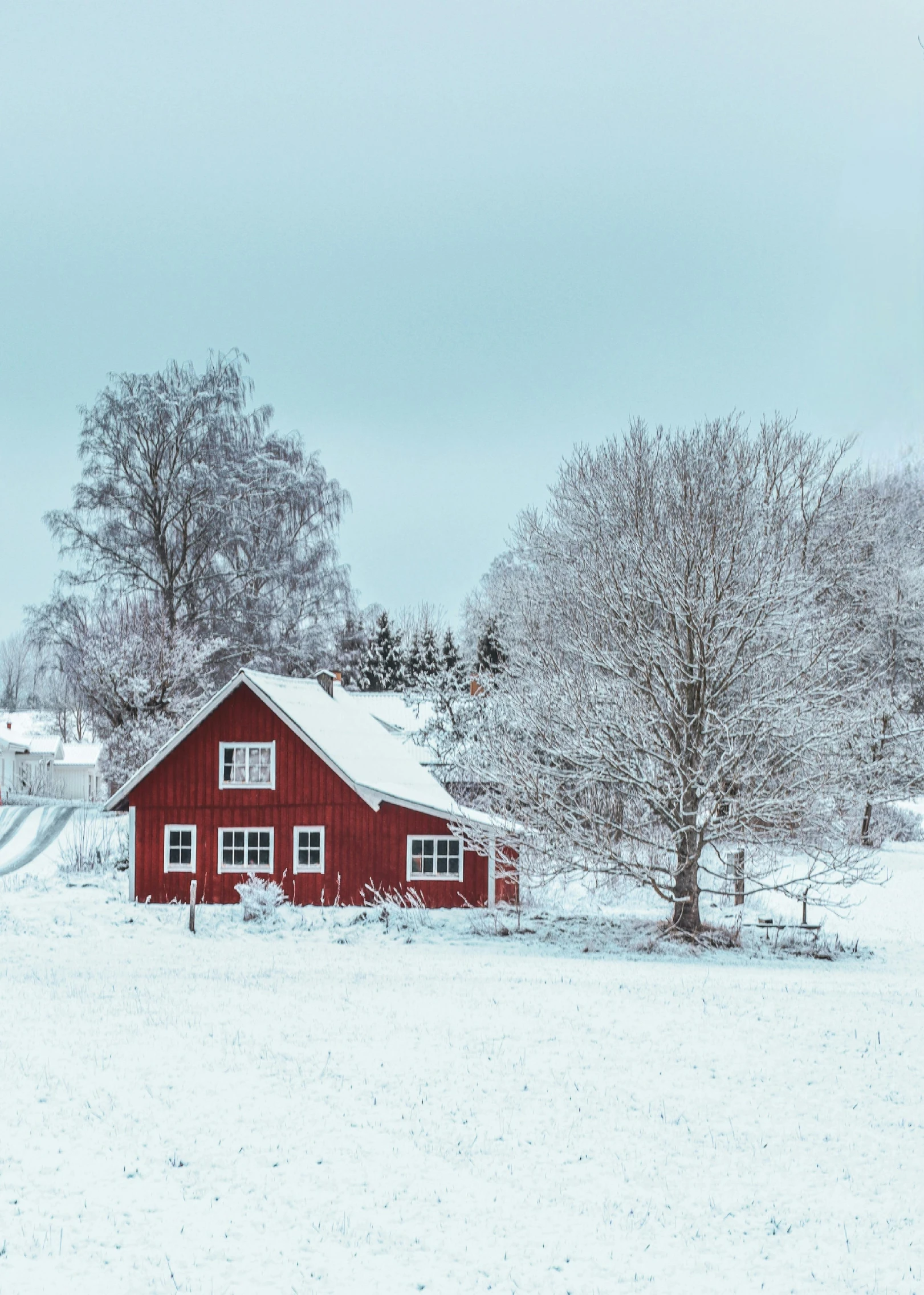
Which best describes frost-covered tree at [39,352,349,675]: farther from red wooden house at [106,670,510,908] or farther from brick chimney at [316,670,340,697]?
red wooden house at [106,670,510,908]

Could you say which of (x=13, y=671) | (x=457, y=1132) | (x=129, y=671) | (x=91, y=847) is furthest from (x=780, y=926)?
(x=13, y=671)

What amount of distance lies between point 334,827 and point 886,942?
1260cm

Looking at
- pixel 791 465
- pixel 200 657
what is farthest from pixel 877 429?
pixel 200 657

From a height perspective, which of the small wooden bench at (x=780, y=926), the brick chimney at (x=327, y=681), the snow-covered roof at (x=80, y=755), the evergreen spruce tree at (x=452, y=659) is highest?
the evergreen spruce tree at (x=452, y=659)

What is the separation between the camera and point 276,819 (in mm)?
27172

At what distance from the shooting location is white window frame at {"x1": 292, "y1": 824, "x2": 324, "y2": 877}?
26844 millimetres

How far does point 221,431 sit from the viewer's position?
3909cm

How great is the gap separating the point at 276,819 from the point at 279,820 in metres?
0.07

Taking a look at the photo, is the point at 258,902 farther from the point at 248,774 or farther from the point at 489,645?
the point at 489,645

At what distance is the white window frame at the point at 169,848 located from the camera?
27203mm

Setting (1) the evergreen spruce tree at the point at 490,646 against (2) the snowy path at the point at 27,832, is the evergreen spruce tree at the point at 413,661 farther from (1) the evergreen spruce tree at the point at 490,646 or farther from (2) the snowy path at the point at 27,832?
(2) the snowy path at the point at 27,832

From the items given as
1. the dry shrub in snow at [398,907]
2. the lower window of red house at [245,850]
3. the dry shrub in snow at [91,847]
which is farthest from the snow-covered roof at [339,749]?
the dry shrub in snow at [91,847]

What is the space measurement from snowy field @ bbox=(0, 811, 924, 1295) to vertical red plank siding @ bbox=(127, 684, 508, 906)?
336 inches

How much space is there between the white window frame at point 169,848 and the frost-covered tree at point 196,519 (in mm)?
11230
